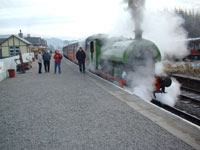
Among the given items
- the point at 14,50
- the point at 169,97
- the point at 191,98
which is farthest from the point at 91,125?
the point at 14,50

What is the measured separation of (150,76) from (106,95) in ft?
7.34

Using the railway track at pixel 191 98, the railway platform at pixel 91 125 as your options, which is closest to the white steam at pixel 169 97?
the railway track at pixel 191 98

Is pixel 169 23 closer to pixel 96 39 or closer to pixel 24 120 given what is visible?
pixel 96 39

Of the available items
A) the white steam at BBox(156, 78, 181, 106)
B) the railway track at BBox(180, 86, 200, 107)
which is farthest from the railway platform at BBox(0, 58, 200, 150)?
the railway track at BBox(180, 86, 200, 107)

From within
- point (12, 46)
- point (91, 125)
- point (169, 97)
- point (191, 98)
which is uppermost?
point (12, 46)

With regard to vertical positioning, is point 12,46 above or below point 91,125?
above

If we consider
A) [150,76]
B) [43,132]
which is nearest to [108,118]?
[43,132]

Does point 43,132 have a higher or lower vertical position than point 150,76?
lower

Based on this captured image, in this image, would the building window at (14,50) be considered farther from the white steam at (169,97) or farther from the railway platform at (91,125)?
the white steam at (169,97)

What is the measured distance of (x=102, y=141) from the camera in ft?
11.7

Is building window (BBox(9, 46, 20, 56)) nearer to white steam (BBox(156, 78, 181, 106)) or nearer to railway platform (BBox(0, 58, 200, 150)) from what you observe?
railway platform (BBox(0, 58, 200, 150))

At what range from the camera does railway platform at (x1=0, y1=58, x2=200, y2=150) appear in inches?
136

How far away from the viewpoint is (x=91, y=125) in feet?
14.1

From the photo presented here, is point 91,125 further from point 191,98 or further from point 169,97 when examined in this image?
point 191,98
